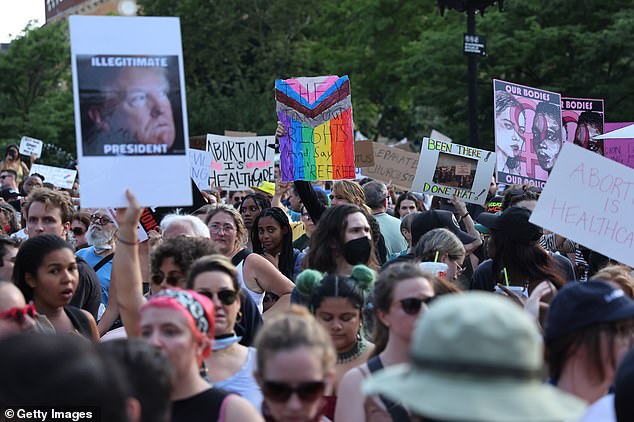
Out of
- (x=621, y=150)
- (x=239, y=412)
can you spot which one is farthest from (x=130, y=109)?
(x=621, y=150)

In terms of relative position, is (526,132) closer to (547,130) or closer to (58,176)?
(547,130)

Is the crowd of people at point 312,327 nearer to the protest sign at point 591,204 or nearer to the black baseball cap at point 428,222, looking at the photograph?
the black baseball cap at point 428,222

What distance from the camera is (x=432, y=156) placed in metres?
9.62

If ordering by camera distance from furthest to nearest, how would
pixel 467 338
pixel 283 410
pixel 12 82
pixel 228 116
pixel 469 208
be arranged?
pixel 228 116, pixel 12 82, pixel 469 208, pixel 283 410, pixel 467 338

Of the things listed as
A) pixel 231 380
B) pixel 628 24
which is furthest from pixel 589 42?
pixel 231 380

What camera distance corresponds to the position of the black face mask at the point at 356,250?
584 cm

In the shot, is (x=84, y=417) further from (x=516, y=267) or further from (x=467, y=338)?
(x=516, y=267)

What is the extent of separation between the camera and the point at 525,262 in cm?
574

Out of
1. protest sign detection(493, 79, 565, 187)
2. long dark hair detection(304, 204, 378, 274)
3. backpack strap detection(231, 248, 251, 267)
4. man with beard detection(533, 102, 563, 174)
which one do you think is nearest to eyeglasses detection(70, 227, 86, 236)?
backpack strap detection(231, 248, 251, 267)

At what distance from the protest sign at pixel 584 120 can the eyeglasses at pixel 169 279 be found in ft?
21.5

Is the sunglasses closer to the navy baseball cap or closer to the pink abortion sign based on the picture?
the navy baseball cap

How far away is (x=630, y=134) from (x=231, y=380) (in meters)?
6.58

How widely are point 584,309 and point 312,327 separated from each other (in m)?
0.92

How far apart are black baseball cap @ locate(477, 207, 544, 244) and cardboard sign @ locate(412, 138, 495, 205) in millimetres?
3415
